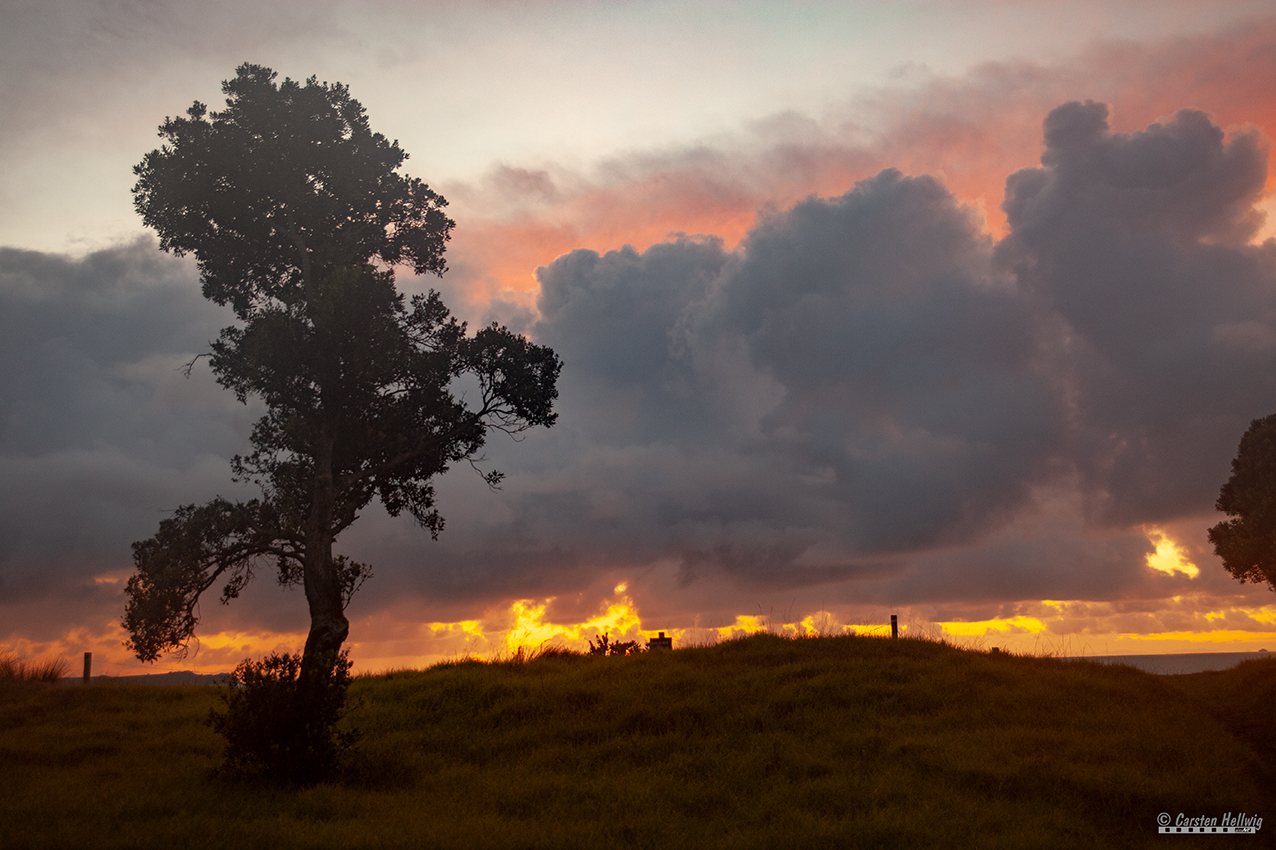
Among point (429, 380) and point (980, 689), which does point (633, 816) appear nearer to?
point (980, 689)

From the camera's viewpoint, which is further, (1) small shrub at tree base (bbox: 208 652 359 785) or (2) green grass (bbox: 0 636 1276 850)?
(1) small shrub at tree base (bbox: 208 652 359 785)

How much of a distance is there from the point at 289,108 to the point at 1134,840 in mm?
32028

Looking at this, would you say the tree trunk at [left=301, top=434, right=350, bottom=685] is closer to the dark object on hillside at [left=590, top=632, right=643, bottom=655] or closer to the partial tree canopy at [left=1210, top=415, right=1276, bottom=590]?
the dark object on hillside at [left=590, top=632, right=643, bottom=655]

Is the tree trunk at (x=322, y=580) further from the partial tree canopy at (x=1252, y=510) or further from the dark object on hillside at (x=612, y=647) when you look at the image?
the partial tree canopy at (x=1252, y=510)

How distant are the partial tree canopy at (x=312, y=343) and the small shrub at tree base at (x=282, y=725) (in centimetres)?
202

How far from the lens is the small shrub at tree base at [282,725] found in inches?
732

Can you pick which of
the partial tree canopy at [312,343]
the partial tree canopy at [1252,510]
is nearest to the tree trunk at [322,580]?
the partial tree canopy at [312,343]

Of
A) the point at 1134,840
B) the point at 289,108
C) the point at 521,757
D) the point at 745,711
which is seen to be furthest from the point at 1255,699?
the point at 289,108

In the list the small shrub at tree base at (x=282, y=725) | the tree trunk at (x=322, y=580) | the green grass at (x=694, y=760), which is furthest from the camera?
the tree trunk at (x=322, y=580)

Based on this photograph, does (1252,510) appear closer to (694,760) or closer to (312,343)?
(694,760)

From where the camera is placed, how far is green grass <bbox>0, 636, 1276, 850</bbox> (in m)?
15.1

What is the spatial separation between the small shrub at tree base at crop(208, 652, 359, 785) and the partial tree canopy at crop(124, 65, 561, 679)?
202 cm

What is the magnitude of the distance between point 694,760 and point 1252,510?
96.8 ft

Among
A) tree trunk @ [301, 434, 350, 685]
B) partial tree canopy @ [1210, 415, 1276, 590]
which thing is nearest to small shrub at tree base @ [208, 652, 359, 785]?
tree trunk @ [301, 434, 350, 685]
